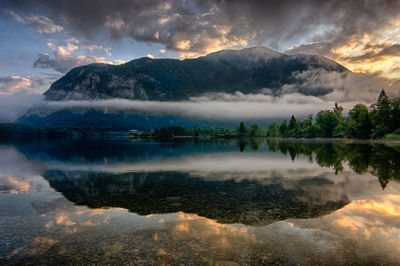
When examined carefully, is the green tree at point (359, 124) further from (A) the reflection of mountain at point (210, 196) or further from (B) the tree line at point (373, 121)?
(A) the reflection of mountain at point (210, 196)

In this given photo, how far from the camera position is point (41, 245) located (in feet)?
39.9

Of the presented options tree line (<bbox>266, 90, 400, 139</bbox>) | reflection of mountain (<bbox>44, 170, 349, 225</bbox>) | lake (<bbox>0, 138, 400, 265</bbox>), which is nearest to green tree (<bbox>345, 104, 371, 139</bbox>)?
tree line (<bbox>266, 90, 400, 139</bbox>)

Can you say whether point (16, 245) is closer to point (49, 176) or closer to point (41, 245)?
point (41, 245)

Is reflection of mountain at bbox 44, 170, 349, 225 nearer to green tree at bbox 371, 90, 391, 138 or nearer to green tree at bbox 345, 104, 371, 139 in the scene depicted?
green tree at bbox 371, 90, 391, 138

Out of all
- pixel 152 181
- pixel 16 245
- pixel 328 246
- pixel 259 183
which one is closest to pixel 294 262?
pixel 328 246

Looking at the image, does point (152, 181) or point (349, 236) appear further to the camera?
point (152, 181)

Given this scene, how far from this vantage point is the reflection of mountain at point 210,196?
57.3 ft

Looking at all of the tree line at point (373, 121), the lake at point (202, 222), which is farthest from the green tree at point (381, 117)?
the lake at point (202, 222)

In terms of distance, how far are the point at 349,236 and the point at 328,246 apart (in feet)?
6.69

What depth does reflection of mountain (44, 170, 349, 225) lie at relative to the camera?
57.3 feet

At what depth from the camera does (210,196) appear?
21.9 metres

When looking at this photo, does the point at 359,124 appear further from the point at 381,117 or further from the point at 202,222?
the point at 202,222

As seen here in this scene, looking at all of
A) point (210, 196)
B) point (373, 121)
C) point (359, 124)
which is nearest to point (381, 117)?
point (373, 121)

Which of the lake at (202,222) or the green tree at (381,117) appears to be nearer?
the lake at (202,222)
